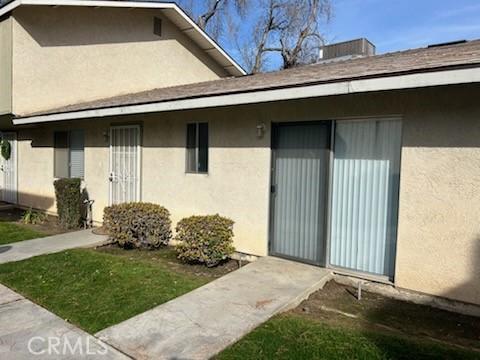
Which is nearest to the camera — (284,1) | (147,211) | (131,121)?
(147,211)

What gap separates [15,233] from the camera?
877 cm

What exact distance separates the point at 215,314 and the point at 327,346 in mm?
1345

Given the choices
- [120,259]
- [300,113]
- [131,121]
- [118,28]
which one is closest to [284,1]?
[118,28]

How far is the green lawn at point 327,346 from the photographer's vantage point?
3480 mm

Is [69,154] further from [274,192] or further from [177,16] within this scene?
[274,192]

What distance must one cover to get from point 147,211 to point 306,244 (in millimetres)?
3344

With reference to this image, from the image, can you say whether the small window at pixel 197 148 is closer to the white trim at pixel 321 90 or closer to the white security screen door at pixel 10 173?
the white trim at pixel 321 90

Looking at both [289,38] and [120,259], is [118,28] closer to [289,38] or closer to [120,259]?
[120,259]

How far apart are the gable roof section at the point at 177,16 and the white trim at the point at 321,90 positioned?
4.59 m

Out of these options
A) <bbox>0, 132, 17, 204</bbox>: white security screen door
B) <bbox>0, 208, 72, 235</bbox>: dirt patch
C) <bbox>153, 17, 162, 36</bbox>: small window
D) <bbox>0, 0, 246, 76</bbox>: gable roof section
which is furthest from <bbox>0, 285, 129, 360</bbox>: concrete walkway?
<bbox>153, 17, 162, 36</bbox>: small window

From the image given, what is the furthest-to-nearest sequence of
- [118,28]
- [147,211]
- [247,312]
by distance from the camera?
[118,28] → [147,211] → [247,312]

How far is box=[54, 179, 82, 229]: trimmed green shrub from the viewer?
9312 millimetres

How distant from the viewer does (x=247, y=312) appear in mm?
4312

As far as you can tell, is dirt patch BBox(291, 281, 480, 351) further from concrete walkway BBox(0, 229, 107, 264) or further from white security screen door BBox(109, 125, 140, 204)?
white security screen door BBox(109, 125, 140, 204)
